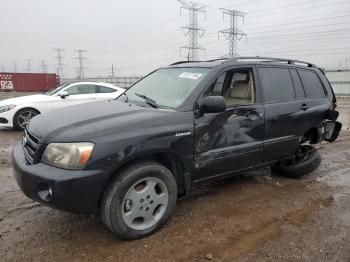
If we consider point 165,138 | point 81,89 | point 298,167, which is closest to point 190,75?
point 165,138

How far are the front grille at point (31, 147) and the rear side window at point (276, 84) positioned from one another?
294 cm

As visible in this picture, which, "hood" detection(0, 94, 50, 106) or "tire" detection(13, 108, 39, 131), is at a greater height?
"hood" detection(0, 94, 50, 106)

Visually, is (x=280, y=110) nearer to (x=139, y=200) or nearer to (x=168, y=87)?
(x=168, y=87)

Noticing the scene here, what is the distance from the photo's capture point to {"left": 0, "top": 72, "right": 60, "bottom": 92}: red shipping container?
3466 cm

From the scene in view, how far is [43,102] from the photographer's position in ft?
32.1

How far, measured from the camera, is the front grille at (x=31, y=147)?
3289mm

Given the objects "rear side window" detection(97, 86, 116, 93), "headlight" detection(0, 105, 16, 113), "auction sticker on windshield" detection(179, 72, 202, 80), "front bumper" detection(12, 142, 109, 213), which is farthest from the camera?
"rear side window" detection(97, 86, 116, 93)

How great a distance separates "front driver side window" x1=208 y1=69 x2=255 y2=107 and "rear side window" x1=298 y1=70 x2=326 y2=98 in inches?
47.6

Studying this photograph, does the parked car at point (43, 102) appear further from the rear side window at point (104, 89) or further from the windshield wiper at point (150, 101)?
the windshield wiper at point (150, 101)

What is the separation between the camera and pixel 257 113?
179 inches

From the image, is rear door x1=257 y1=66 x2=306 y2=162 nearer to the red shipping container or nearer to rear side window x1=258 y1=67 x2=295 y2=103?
rear side window x1=258 y1=67 x2=295 y2=103

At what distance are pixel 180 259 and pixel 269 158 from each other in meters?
2.21

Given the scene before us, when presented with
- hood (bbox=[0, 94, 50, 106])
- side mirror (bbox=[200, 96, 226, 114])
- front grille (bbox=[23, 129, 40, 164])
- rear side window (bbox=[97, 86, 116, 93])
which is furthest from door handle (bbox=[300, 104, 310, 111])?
hood (bbox=[0, 94, 50, 106])

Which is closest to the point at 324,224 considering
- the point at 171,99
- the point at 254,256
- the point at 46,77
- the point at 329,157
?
the point at 254,256
